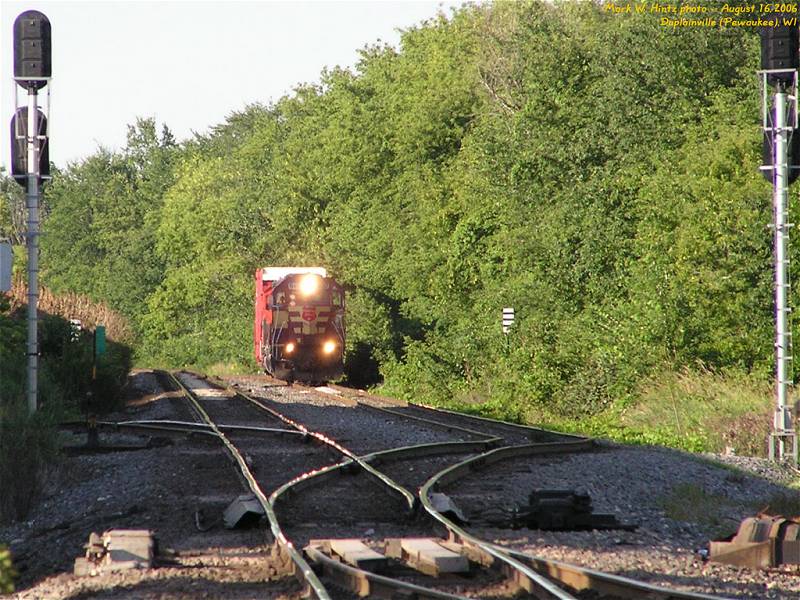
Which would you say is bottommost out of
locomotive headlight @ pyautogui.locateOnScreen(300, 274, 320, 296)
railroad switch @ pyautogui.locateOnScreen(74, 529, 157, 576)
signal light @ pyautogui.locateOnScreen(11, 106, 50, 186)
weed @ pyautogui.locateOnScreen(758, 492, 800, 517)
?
weed @ pyautogui.locateOnScreen(758, 492, 800, 517)

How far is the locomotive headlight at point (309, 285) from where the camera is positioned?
121 feet

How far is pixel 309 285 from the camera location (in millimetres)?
37000

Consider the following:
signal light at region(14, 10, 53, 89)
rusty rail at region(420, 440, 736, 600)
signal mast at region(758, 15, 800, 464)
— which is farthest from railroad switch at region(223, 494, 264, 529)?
Answer: signal light at region(14, 10, 53, 89)

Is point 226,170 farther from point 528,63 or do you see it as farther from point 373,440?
point 373,440

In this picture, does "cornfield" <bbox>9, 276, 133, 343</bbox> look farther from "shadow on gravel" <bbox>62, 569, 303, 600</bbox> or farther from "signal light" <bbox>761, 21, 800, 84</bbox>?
"shadow on gravel" <bbox>62, 569, 303, 600</bbox>

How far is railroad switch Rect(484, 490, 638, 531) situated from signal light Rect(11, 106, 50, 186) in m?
11.6

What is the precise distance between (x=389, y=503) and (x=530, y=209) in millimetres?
24807

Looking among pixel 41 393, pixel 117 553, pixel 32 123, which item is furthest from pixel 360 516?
pixel 41 393

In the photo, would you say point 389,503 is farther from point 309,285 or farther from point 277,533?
point 309,285

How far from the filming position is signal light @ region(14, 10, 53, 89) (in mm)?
19578

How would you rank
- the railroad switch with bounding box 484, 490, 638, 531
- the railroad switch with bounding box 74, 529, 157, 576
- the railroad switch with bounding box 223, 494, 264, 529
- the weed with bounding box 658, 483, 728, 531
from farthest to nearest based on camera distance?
the weed with bounding box 658, 483, 728, 531, the railroad switch with bounding box 484, 490, 638, 531, the railroad switch with bounding box 223, 494, 264, 529, the railroad switch with bounding box 74, 529, 157, 576

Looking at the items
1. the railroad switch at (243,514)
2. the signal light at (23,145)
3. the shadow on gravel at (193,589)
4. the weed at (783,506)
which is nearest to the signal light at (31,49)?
the signal light at (23,145)

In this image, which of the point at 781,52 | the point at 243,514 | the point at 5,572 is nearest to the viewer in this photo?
the point at 5,572

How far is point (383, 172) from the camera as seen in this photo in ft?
176
